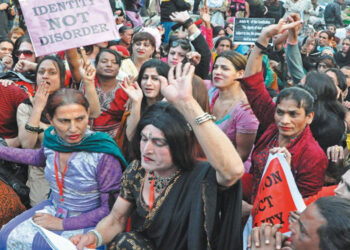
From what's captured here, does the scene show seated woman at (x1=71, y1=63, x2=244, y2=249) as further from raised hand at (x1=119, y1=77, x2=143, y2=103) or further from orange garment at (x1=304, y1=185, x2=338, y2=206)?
raised hand at (x1=119, y1=77, x2=143, y2=103)

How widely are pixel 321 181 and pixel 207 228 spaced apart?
43.5 inches

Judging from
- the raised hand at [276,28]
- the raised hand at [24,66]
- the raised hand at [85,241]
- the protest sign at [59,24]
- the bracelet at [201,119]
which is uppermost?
the protest sign at [59,24]

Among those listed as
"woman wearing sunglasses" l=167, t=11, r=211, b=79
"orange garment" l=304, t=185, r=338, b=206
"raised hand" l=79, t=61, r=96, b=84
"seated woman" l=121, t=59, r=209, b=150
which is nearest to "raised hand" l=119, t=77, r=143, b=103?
"seated woman" l=121, t=59, r=209, b=150

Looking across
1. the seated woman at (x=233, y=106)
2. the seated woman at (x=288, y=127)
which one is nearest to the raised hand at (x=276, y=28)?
the seated woman at (x=288, y=127)

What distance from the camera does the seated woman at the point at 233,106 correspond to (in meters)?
3.67

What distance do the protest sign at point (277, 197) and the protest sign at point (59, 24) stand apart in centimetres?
216

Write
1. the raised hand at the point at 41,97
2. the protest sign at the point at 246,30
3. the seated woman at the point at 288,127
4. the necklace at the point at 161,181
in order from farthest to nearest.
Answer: the protest sign at the point at 246,30
the raised hand at the point at 41,97
the seated woman at the point at 288,127
the necklace at the point at 161,181

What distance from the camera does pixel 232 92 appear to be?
13.3ft

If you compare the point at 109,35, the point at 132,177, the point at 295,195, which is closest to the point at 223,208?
the point at 295,195

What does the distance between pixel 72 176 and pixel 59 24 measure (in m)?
1.51

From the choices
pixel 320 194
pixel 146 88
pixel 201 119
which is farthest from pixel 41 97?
pixel 320 194

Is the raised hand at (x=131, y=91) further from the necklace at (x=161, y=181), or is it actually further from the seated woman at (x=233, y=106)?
the necklace at (x=161, y=181)

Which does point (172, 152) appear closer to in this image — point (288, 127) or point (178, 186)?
point (178, 186)

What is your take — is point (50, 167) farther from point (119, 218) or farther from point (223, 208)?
point (223, 208)
